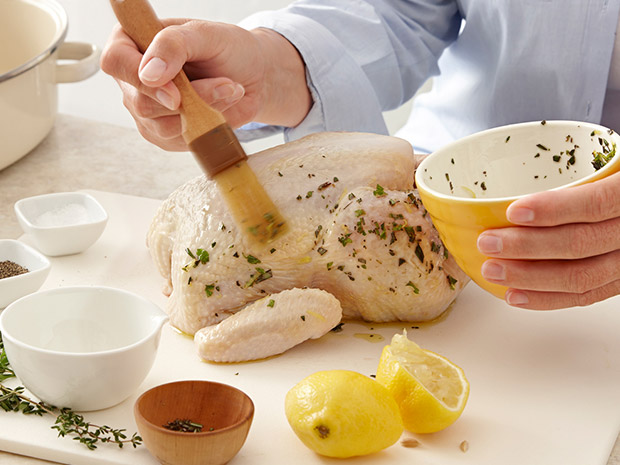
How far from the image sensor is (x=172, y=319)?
4.90 ft

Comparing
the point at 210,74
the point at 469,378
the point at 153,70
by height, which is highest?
the point at 153,70

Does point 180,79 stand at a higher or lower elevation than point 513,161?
higher

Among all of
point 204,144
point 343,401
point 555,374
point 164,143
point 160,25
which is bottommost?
point 555,374

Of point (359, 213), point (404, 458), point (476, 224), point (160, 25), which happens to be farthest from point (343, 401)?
point (160, 25)

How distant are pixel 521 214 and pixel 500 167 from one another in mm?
291

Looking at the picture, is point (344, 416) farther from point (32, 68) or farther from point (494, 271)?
point (32, 68)

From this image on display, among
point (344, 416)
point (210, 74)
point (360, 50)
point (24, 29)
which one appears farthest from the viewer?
point (24, 29)

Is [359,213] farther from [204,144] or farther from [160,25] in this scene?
[160,25]

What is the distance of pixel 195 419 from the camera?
3.76 feet

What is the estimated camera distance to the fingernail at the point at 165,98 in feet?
4.54

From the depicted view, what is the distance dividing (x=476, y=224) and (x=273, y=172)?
0.45m

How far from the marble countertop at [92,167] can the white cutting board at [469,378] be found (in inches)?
14.4

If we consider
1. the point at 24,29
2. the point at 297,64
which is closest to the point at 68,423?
the point at 297,64

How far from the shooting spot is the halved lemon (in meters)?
1.16
